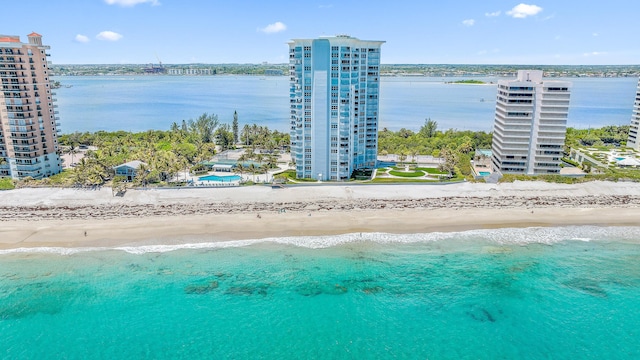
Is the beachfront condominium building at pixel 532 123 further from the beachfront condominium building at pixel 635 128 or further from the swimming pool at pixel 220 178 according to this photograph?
the swimming pool at pixel 220 178

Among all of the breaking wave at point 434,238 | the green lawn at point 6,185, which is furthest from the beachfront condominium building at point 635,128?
the green lawn at point 6,185

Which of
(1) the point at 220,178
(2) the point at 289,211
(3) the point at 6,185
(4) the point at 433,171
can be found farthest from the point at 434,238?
(3) the point at 6,185

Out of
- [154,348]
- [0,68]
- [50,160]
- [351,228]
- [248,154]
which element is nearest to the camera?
[154,348]

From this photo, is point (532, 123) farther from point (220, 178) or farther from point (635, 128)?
point (220, 178)

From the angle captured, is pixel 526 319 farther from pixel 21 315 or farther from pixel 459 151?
pixel 459 151

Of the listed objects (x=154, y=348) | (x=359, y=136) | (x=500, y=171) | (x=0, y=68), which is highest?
(x=0, y=68)

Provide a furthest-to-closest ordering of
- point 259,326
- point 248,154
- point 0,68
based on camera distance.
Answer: point 248,154
point 0,68
point 259,326

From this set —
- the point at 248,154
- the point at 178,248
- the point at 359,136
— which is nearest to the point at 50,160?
the point at 248,154
